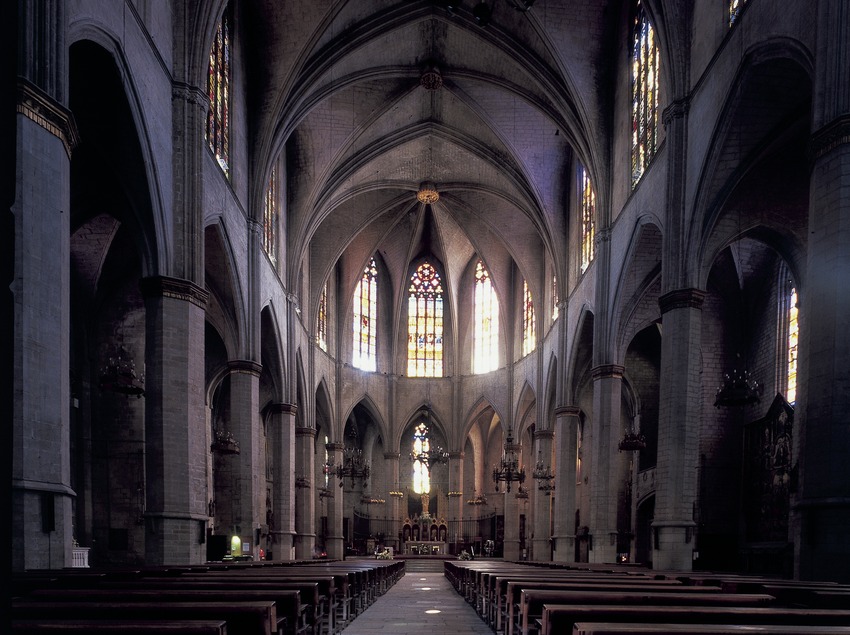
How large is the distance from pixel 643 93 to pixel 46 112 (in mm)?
16790

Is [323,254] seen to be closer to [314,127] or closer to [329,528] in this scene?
[314,127]

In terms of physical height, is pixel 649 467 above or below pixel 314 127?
below

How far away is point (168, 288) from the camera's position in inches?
619

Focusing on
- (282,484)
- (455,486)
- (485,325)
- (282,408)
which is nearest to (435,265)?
(485,325)

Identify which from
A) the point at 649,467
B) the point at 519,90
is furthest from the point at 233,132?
the point at 649,467

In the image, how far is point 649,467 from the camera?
1179 inches

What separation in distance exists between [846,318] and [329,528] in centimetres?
3608

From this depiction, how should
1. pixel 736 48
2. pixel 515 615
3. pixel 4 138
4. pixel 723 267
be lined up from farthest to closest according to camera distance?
pixel 723 267
pixel 736 48
pixel 515 615
pixel 4 138

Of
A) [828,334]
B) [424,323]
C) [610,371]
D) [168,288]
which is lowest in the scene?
[610,371]

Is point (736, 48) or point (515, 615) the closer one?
point (515, 615)

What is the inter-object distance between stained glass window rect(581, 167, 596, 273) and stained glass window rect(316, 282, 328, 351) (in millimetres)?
14718

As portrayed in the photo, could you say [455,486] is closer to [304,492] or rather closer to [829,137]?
[304,492]

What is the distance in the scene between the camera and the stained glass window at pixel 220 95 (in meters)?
19.9

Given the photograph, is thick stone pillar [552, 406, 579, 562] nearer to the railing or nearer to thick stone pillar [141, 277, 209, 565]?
thick stone pillar [141, 277, 209, 565]
